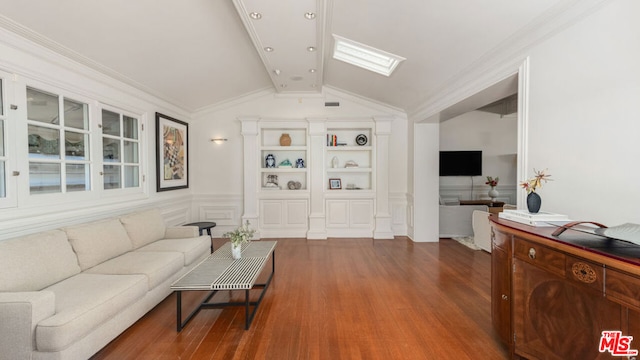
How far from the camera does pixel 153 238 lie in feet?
12.2

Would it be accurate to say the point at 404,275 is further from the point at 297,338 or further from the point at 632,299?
the point at 632,299

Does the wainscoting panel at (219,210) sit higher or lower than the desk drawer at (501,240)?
lower

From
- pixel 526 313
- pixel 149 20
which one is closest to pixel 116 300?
pixel 149 20

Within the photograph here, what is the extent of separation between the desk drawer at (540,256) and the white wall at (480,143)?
17.7 ft

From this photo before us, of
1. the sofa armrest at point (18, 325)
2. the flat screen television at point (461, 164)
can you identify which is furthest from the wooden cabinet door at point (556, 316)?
the flat screen television at point (461, 164)

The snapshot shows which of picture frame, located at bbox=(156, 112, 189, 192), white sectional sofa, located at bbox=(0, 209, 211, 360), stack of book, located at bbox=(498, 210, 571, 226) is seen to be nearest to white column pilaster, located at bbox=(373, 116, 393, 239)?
white sectional sofa, located at bbox=(0, 209, 211, 360)

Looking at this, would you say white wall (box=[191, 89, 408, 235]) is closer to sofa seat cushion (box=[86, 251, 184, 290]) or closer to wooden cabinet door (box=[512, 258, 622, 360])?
sofa seat cushion (box=[86, 251, 184, 290])

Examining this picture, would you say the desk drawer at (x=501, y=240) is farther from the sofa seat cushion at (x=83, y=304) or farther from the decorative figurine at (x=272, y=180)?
the decorative figurine at (x=272, y=180)

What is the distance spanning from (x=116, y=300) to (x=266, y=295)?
4.78 feet

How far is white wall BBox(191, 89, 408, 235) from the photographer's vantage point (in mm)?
5828

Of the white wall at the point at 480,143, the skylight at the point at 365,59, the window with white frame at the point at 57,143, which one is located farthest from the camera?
the white wall at the point at 480,143

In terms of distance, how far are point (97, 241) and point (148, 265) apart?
26.0 inches

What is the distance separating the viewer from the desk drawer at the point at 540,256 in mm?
1582

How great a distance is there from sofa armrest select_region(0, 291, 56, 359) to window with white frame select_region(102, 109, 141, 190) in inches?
80.5
